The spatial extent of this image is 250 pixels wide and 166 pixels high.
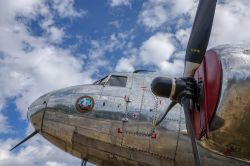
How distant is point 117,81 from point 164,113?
12.0 ft

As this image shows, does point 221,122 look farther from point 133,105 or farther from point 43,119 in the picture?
point 43,119

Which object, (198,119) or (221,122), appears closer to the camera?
(221,122)

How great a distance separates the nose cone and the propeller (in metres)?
4.72

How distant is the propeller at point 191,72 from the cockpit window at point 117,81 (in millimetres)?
3952

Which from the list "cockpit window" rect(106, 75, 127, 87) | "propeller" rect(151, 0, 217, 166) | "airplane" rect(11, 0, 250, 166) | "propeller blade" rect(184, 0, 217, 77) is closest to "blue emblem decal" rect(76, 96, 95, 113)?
"airplane" rect(11, 0, 250, 166)

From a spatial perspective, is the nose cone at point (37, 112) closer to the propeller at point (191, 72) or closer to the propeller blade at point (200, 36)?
the propeller at point (191, 72)

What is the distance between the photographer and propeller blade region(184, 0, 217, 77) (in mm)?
7316

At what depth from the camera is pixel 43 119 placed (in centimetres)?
1084

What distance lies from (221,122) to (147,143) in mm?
3841

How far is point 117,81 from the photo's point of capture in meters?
11.5

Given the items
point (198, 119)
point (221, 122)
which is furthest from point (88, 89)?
point (221, 122)

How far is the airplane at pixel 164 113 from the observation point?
635 centimetres

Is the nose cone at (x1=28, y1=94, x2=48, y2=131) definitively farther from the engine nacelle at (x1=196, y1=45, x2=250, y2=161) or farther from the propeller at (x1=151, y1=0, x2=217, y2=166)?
the engine nacelle at (x1=196, y1=45, x2=250, y2=161)

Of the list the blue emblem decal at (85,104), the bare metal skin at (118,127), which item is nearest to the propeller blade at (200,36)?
the bare metal skin at (118,127)
